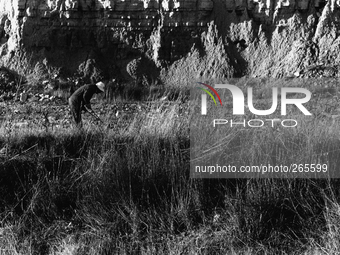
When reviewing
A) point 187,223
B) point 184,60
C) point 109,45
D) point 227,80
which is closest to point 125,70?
point 109,45

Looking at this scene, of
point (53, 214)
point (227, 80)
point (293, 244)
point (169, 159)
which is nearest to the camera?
point (293, 244)

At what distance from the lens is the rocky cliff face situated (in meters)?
14.4

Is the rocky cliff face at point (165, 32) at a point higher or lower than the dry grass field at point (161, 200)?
higher

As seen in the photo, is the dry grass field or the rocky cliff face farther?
the rocky cliff face

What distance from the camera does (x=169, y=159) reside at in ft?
14.6

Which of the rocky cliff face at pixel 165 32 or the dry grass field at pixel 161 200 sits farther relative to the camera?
the rocky cliff face at pixel 165 32

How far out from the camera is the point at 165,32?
48.6 feet

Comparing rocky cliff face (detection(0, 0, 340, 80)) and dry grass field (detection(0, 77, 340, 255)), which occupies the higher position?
rocky cliff face (detection(0, 0, 340, 80))

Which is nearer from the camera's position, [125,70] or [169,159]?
[169,159]

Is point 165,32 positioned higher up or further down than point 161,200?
higher up

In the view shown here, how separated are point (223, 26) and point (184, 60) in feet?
5.76

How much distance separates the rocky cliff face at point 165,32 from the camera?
14.4 meters

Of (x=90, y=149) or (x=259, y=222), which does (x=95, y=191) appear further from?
(x=259, y=222)

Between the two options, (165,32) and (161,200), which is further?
(165,32)
